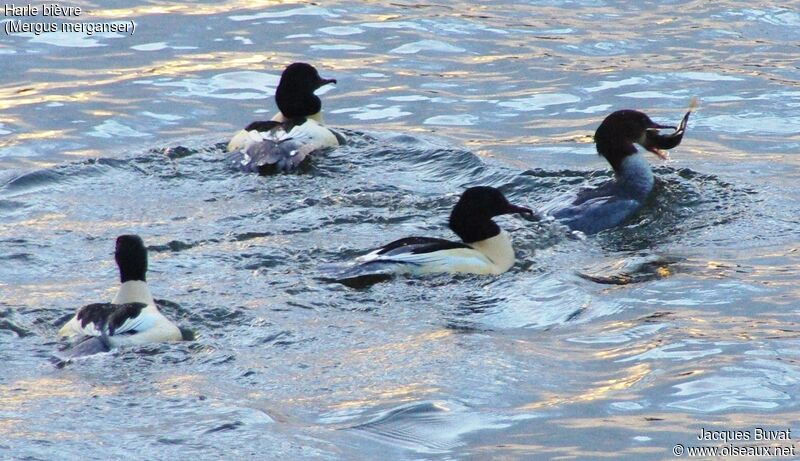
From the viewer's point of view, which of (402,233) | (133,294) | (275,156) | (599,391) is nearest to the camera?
(599,391)

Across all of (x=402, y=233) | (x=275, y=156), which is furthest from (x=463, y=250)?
(x=275, y=156)

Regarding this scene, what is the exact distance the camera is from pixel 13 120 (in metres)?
14.6

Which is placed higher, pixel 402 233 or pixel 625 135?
pixel 625 135

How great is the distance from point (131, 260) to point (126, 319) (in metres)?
0.66

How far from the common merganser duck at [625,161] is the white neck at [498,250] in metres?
1.21

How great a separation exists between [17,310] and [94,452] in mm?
2486

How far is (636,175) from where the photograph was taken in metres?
12.2

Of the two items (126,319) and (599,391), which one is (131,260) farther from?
(599,391)

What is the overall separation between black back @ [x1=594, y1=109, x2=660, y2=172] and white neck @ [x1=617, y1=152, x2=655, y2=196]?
5 cm

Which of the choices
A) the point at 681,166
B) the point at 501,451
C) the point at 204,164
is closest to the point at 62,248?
the point at 204,164

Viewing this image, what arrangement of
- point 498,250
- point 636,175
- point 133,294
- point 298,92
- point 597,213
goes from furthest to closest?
1. point 298,92
2. point 636,175
3. point 597,213
4. point 498,250
5. point 133,294

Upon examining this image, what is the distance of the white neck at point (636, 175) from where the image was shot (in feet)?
39.9

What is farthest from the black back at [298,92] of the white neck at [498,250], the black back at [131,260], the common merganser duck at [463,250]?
the black back at [131,260]

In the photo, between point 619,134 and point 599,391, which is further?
point 619,134
